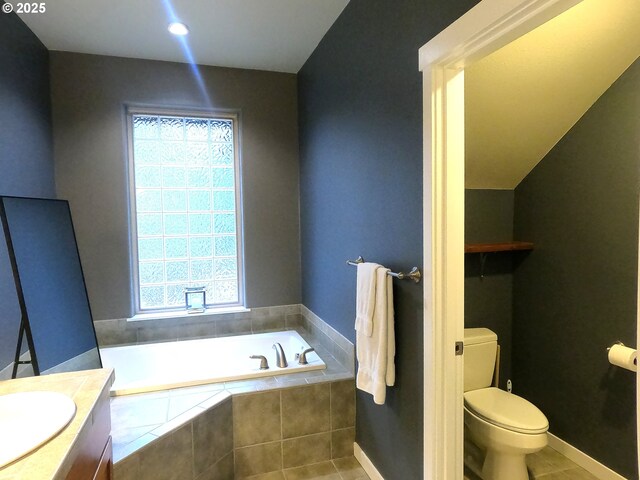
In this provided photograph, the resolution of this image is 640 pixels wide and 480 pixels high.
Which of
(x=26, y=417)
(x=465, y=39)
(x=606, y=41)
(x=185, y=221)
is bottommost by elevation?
(x=26, y=417)

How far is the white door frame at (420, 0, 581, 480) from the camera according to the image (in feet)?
4.77

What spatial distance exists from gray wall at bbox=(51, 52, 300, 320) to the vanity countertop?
1.85 metres

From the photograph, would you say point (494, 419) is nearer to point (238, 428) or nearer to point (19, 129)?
point (238, 428)

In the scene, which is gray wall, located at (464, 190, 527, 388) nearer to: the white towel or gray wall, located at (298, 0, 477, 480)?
gray wall, located at (298, 0, 477, 480)

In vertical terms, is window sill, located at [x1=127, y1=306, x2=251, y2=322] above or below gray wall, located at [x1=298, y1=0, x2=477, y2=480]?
below

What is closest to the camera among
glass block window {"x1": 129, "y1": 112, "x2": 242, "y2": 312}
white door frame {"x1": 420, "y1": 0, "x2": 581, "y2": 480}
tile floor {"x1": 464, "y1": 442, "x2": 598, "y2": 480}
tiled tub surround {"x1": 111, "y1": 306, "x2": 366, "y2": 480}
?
white door frame {"x1": 420, "y1": 0, "x2": 581, "y2": 480}

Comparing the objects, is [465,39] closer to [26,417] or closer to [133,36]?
[26,417]

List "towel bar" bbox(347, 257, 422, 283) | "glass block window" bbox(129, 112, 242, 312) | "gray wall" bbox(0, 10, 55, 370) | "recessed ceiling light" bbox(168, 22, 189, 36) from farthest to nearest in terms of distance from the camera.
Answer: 1. "glass block window" bbox(129, 112, 242, 312)
2. "recessed ceiling light" bbox(168, 22, 189, 36)
3. "gray wall" bbox(0, 10, 55, 370)
4. "towel bar" bbox(347, 257, 422, 283)

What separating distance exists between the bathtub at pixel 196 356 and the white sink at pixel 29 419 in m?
1.54

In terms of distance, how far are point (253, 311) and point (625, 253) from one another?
258 centimetres

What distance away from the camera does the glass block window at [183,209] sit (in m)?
3.13

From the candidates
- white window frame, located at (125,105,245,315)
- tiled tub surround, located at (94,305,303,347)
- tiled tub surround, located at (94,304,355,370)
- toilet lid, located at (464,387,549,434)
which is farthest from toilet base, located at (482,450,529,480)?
white window frame, located at (125,105,245,315)

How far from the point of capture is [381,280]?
1788mm

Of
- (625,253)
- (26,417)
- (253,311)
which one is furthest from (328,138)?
(26,417)
